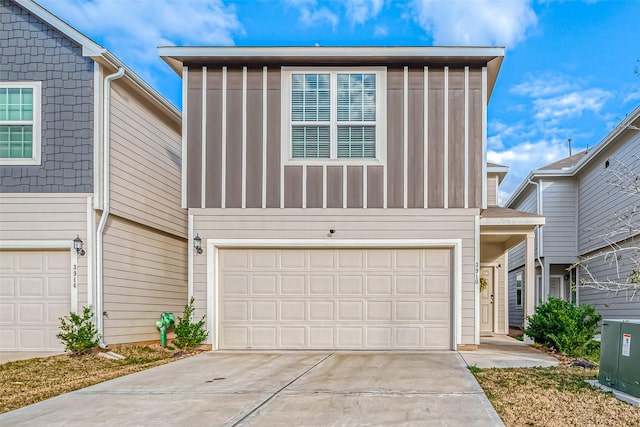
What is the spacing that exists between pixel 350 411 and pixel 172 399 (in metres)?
1.88

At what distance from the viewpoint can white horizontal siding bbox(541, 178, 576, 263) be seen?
54.2 feet

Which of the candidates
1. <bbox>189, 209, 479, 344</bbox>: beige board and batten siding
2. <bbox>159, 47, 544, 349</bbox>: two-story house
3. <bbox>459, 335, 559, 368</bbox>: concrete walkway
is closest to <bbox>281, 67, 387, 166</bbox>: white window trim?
<bbox>159, 47, 544, 349</bbox>: two-story house

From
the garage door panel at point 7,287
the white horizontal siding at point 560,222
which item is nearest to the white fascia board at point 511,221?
the white horizontal siding at point 560,222

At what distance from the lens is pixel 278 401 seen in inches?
213

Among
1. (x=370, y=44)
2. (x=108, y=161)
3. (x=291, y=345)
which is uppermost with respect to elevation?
(x=370, y=44)

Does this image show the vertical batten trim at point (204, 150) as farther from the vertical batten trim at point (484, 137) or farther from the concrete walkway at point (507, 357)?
the concrete walkway at point (507, 357)

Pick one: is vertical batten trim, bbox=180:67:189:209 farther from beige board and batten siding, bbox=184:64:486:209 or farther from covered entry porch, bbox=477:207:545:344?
covered entry porch, bbox=477:207:545:344

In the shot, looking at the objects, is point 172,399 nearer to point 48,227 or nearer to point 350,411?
point 350,411

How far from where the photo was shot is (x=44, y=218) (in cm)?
938

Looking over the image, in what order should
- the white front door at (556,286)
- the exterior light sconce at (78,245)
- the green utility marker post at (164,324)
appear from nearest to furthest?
the exterior light sconce at (78,245)
the green utility marker post at (164,324)
the white front door at (556,286)

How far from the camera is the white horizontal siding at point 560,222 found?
1652cm

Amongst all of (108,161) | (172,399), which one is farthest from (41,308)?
(172,399)

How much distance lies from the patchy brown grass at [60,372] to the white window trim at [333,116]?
159 inches

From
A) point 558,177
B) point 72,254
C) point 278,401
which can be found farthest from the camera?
point 558,177
